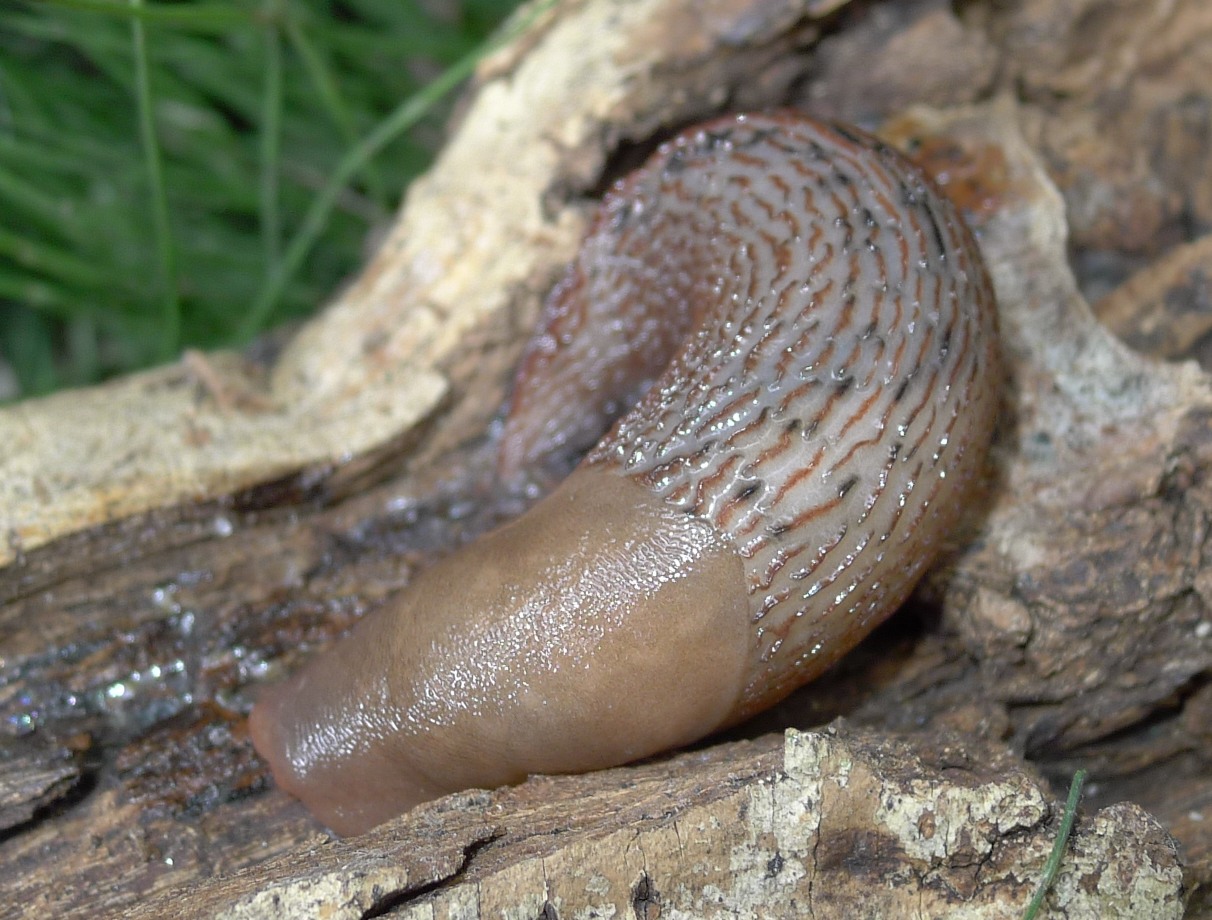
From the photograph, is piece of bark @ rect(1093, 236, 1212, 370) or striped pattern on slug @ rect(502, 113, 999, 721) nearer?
striped pattern on slug @ rect(502, 113, 999, 721)

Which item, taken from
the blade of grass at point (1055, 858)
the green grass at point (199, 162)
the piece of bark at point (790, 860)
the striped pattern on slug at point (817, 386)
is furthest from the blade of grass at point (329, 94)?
the blade of grass at point (1055, 858)

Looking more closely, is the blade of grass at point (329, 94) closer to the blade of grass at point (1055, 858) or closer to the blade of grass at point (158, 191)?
the blade of grass at point (158, 191)

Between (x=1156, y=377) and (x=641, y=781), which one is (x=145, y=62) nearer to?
(x=641, y=781)

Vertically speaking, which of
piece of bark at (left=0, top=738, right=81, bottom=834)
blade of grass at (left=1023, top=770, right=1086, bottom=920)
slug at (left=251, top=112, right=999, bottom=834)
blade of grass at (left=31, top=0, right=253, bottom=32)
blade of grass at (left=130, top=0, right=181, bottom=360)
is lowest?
blade of grass at (left=1023, top=770, right=1086, bottom=920)

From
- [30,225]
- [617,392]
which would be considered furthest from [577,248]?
[30,225]

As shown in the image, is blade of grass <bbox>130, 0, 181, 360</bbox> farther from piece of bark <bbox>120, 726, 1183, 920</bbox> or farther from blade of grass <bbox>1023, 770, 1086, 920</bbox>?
blade of grass <bbox>1023, 770, 1086, 920</bbox>

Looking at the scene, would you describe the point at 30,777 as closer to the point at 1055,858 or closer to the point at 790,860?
the point at 790,860

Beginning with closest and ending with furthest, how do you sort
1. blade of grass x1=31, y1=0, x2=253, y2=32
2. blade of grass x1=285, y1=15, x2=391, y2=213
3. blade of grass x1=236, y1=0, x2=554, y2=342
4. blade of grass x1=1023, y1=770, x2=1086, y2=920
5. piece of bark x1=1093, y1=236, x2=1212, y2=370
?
blade of grass x1=1023, y1=770, x2=1086, y2=920
blade of grass x1=31, y1=0, x2=253, y2=32
piece of bark x1=1093, y1=236, x2=1212, y2=370
blade of grass x1=236, y1=0, x2=554, y2=342
blade of grass x1=285, y1=15, x2=391, y2=213

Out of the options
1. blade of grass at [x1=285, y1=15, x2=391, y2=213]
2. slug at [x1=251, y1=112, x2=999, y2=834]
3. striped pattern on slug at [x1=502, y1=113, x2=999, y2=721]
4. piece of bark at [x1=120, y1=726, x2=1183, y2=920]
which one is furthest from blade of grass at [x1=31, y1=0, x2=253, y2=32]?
piece of bark at [x1=120, y1=726, x2=1183, y2=920]
